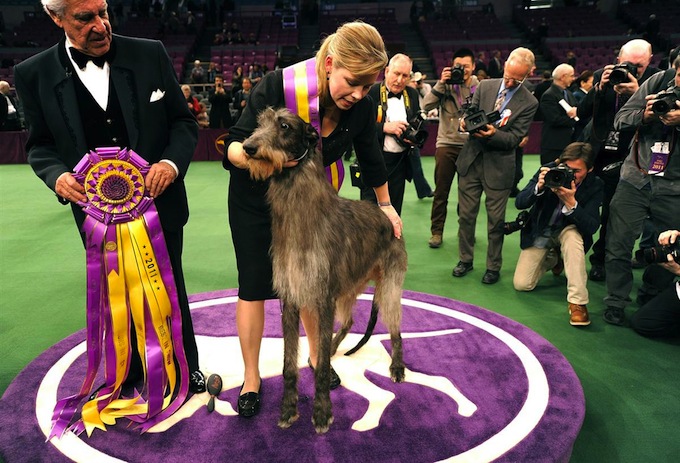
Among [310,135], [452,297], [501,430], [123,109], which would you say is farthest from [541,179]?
[123,109]

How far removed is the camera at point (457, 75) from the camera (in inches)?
203

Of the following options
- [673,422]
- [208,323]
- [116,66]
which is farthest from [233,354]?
[673,422]

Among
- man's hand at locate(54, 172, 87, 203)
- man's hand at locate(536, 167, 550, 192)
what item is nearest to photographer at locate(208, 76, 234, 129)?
man's hand at locate(536, 167, 550, 192)

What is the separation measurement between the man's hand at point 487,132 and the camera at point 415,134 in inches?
21.6

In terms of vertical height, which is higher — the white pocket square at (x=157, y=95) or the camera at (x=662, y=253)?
the white pocket square at (x=157, y=95)

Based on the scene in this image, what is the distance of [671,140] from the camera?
3.53 metres

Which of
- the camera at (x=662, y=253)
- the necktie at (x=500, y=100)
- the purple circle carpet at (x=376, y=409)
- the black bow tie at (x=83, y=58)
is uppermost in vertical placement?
the black bow tie at (x=83, y=58)

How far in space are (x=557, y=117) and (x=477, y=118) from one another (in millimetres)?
2381

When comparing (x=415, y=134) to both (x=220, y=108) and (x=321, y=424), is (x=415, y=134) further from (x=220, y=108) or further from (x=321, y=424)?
(x=220, y=108)

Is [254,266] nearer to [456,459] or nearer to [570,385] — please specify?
[456,459]

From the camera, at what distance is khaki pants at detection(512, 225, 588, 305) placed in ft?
12.9

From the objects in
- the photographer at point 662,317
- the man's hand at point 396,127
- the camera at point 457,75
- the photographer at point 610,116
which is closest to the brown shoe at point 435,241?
→ the man's hand at point 396,127

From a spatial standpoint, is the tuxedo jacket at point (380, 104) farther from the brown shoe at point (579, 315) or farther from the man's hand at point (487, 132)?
the brown shoe at point (579, 315)

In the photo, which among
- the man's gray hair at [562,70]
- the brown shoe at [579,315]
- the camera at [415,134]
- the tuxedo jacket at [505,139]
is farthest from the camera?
the man's gray hair at [562,70]
